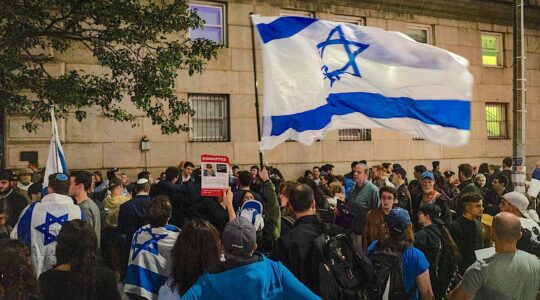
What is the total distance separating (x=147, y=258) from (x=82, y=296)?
1075 millimetres

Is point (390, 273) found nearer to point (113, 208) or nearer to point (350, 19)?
point (113, 208)

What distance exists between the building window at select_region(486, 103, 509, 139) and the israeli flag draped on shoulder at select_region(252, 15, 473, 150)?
16.6 m

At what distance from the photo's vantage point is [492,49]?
21.9 meters

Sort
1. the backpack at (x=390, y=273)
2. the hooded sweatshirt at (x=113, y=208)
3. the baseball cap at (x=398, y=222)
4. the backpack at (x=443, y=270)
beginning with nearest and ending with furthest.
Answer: the backpack at (x=390, y=273) → the baseball cap at (x=398, y=222) → the backpack at (x=443, y=270) → the hooded sweatshirt at (x=113, y=208)

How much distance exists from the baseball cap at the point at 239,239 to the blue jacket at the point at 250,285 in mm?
103

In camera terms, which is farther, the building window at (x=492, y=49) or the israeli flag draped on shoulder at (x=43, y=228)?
the building window at (x=492, y=49)

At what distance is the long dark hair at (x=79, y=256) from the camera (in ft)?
11.8

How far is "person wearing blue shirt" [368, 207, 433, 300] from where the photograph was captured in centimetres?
445

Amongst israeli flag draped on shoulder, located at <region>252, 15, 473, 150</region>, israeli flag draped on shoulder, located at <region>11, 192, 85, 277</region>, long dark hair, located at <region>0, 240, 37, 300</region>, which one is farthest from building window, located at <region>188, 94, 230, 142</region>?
long dark hair, located at <region>0, 240, 37, 300</region>

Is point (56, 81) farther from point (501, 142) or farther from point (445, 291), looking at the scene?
point (501, 142)

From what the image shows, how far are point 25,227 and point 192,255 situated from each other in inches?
98.4

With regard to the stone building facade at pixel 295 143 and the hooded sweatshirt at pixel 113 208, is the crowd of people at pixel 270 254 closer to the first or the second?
the hooded sweatshirt at pixel 113 208

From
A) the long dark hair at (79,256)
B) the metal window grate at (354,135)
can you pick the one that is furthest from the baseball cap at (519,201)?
the metal window grate at (354,135)

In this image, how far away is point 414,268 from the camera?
4449 mm
